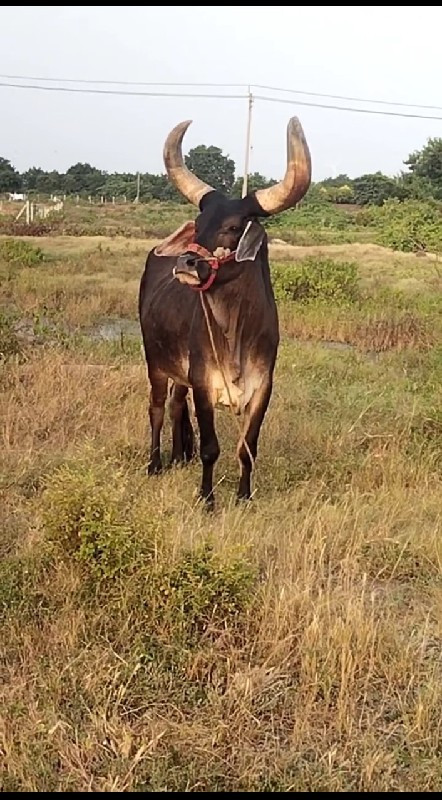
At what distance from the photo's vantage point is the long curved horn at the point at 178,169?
511 cm

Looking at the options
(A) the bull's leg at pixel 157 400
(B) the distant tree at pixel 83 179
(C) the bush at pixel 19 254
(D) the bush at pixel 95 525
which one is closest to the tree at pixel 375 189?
(B) the distant tree at pixel 83 179

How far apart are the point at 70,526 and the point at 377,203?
4554cm

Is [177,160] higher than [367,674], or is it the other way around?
[177,160]

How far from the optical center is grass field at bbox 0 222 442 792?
8.66 feet

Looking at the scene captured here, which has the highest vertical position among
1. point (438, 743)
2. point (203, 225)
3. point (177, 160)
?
point (177, 160)

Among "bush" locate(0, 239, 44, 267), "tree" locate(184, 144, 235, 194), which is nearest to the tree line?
"tree" locate(184, 144, 235, 194)

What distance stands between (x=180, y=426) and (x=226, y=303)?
56.1 inches

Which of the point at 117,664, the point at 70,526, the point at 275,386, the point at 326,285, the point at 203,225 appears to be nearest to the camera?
the point at 117,664

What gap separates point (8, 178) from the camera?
60594mm

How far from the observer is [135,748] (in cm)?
264

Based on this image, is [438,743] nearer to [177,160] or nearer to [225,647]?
[225,647]

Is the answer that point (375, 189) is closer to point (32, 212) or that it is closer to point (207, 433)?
point (32, 212)

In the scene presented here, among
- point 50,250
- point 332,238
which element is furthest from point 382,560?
point 332,238

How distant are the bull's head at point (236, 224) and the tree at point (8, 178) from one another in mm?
57240
